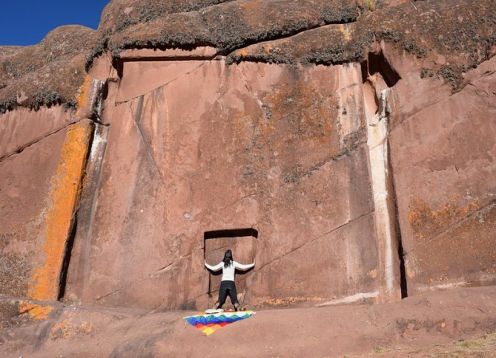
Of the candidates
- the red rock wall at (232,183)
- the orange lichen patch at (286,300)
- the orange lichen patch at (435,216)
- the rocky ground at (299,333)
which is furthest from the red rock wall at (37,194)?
the orange lichen patch at (435,216)

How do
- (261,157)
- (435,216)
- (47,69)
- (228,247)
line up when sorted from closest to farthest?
1. (435,216)
2. (228,247)
3. (261,157)
4. (47,69)

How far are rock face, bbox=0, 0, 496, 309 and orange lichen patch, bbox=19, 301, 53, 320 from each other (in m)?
0.20

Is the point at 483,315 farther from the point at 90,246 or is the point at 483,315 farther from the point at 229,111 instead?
the point at 90,246

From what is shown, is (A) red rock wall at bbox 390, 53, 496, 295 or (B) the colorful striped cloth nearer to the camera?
(B) the colorful striped cloth

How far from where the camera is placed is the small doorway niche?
8703mm

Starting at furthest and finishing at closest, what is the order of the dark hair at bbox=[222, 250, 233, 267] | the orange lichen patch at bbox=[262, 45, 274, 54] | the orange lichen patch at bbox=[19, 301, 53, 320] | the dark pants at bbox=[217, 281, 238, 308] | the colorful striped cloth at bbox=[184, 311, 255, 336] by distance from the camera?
the orange lichen patch at bbox=[262, 45, 274, 54], the dark hair at bbox=[222, 250, 233, 267], the dark pants at bbox=[217, 281, 238, 308], the orange lichen patch at bbox=[19, 301, 53, 320], the colorful striped cloth at bbox=[184, 311, 255, 336]

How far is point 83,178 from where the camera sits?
952 cm

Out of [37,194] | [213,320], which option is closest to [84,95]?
[37,194]

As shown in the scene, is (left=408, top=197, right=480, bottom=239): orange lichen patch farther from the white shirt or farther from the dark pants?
the dark pants

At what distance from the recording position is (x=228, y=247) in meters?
8.97

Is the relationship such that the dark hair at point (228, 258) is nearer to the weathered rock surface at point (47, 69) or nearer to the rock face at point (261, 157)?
the rock face at point (261, 157)

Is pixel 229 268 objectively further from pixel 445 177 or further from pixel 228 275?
pixel 445 177

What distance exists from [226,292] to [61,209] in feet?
10.7

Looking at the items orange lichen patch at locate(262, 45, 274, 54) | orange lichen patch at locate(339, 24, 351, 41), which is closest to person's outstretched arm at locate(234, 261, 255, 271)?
orange lichen patch at locate(262, 45, 274, 54)
